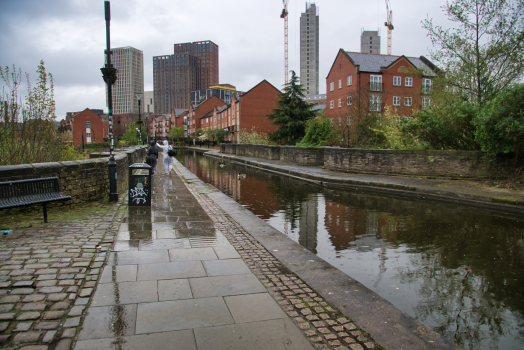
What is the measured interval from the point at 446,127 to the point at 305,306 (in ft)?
42.2

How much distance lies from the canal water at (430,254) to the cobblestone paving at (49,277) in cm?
333

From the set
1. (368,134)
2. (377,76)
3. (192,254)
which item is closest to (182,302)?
(192,254)

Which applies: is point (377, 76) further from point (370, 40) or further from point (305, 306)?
point (370, 40)

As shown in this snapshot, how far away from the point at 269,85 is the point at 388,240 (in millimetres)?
Result: 54598

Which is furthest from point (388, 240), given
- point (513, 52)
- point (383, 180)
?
point (513, 52)

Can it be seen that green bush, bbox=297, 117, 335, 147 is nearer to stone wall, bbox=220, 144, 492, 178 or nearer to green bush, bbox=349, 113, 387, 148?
green bush, bbox=349, 113, 387, 148

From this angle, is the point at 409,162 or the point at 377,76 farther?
the point at 377,76

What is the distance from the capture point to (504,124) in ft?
35.4

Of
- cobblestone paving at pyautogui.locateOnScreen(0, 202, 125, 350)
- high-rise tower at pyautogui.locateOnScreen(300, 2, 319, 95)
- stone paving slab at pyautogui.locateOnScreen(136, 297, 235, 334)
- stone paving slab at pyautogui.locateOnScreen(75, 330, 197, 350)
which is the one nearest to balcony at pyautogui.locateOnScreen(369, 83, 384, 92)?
cobblestone paving at pyautogui.locateOnScreen(0, 202, 125, 350)

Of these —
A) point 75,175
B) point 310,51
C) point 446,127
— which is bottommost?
point 75,175

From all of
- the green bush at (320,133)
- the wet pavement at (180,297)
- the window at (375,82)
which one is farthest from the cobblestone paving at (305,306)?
the window at (375,82)

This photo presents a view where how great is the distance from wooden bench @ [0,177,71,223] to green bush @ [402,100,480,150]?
43.0ft

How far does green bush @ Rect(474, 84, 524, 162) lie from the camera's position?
10727 mm

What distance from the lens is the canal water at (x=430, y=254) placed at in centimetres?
358
